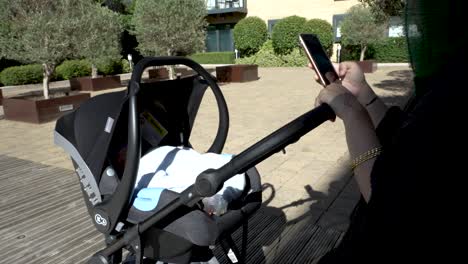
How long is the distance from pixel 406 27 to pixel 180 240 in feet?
4.06

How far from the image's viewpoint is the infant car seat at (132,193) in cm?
157

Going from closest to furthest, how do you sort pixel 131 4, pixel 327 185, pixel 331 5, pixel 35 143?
pixel 327 185, pixel 35 143, pixel 331 5, pixel 131 4

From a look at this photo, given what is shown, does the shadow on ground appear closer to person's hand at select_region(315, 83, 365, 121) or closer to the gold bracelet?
person's hand at select_region(315, 83, 365, 121)

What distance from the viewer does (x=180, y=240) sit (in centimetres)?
168

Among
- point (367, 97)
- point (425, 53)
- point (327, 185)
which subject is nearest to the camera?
point (425, 53)

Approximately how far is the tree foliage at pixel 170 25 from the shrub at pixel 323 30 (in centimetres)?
1148

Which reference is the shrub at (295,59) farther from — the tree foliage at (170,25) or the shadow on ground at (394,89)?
the tree foliage at (170,25)

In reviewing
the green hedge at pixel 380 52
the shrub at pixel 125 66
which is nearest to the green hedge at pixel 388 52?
the green hedge at pixel 380 52

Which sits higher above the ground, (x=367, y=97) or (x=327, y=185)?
(x=367, y=97)

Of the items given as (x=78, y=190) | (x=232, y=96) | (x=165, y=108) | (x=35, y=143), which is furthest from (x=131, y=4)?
(x=165, y=108)

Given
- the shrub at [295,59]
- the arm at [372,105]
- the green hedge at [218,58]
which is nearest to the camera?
the arm at [372,105]

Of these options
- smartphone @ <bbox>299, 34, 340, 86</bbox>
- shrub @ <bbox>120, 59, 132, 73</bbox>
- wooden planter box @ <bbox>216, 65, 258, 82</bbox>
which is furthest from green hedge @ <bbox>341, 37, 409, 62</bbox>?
smartphone @ <bbox>299, 34, 340, 86</bbox>

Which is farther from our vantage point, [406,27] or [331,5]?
[331,5]

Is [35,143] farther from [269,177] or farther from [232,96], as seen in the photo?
[232,96]
